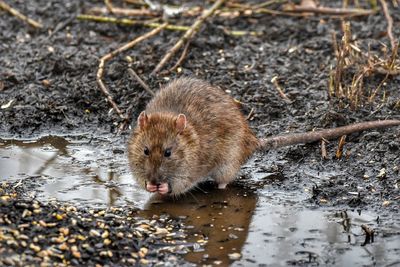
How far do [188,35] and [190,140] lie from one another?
362 centimetres

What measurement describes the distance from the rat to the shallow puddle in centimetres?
24

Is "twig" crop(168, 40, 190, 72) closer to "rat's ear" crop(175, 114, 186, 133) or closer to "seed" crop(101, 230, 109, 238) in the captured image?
"rat's ear" crop(175, 114, 186, 133)

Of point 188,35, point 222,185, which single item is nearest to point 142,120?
point 222,185

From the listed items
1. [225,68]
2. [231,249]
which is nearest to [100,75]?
[225,68]

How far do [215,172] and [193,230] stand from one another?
1072mm

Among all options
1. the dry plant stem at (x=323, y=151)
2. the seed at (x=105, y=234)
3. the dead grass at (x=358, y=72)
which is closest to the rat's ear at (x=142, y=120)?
the seed at (x=105, y=234)

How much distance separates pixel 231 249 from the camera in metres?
7.08

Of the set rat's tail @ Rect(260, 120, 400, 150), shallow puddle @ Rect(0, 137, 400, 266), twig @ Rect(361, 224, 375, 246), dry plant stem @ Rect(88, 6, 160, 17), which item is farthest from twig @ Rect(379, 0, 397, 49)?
twig @ Rect(361, 224, 375, 246)

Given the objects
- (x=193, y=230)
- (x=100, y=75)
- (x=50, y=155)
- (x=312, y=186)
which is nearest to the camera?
(x=193, y=230)

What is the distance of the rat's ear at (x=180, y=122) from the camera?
7984mm

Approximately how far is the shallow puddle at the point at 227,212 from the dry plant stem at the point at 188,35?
1708mm

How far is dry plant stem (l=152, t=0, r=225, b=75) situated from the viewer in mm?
11016

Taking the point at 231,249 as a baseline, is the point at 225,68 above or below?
above

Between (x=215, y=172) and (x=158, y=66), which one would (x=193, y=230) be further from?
(x=158, y=66)
